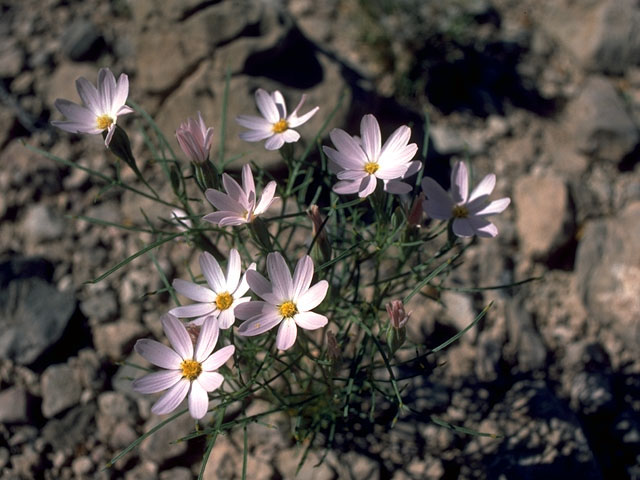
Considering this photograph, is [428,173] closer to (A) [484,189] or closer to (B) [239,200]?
(A) [484,189]

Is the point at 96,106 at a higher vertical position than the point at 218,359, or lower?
higher

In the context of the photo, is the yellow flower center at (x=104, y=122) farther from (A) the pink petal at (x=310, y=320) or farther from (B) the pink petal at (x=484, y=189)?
(B) the pink petal at (x=484, y=189)

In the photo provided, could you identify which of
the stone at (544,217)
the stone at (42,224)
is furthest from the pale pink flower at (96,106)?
the stone at (544,217)

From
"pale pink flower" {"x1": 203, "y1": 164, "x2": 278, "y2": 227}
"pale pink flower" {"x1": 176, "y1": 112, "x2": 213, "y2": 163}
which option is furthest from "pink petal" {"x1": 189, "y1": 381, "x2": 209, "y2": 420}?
"pale pink flower" {"x1": 176, "y1": 112, "x2": 213, "y2": 163}

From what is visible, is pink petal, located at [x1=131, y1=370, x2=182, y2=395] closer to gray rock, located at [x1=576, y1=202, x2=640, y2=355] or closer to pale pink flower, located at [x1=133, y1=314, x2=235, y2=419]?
pale pink flower, located at [x1=133, y1=314, x2=235, y2=419]

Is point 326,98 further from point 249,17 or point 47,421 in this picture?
point 47,421

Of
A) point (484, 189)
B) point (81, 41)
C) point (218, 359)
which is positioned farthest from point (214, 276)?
point (81, 41)
